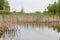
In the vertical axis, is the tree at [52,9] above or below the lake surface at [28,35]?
above

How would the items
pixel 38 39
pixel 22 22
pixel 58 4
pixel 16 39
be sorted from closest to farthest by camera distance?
pixel 16 39
pixel 38 39
pixel 22 22
pixel 58 4

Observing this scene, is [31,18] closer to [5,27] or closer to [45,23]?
[45,23]

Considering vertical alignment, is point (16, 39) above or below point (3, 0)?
below

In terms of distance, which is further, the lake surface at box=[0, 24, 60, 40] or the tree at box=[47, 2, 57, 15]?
the tree at box=[47, 2, 57, 15]

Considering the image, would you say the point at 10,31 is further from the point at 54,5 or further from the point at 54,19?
the point at 54,5

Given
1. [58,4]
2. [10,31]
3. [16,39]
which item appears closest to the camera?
[16,39]

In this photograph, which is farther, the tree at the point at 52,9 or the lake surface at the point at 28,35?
the tree at the point at 52,9

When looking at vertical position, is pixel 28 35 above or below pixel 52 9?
below

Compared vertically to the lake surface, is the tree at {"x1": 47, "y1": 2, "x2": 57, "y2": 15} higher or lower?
higher

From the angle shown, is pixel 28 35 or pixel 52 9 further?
pixel 52 9

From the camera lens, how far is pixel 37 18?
20.5m

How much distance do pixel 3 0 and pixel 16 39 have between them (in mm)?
28721

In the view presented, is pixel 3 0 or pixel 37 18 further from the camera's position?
pixel 3 0

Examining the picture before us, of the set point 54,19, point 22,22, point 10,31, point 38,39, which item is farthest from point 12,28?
point 54,19
